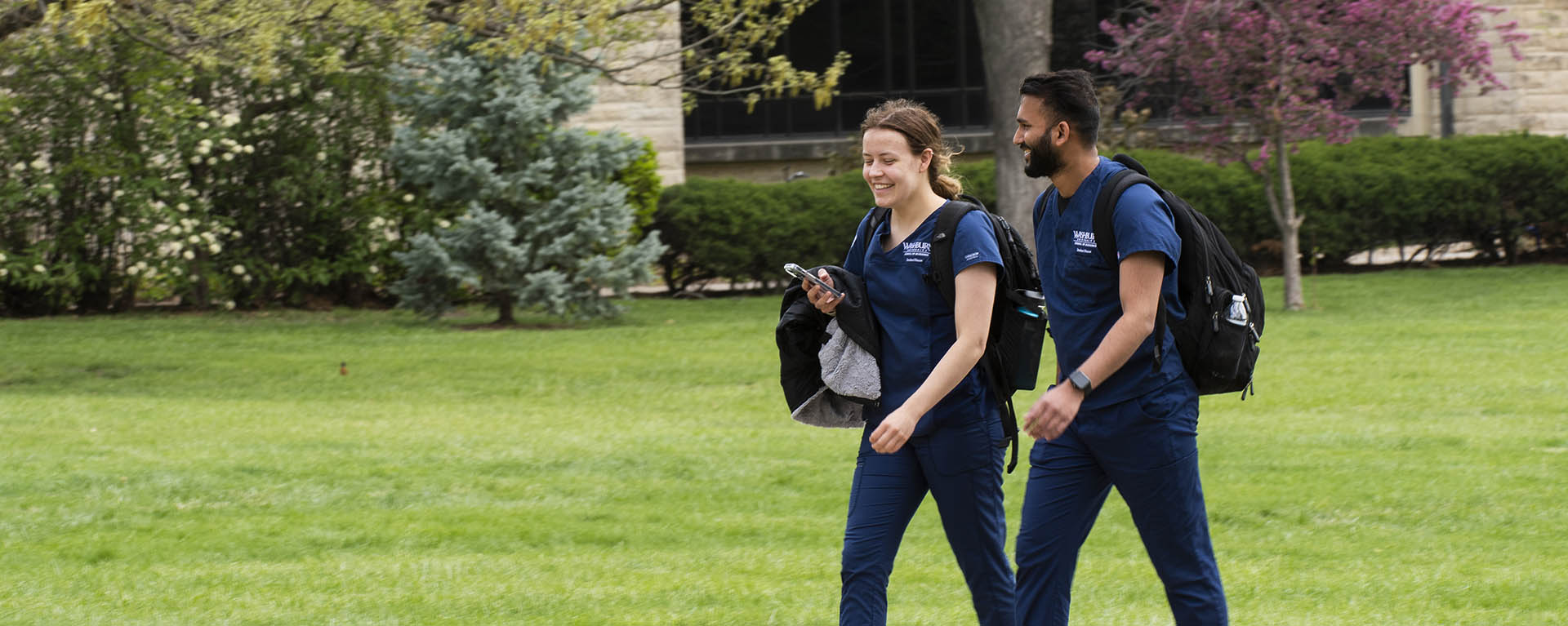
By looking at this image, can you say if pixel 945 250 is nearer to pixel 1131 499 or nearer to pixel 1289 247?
pixel 1131 499

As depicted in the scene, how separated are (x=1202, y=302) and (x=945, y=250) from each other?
2.06ft

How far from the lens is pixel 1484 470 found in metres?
8.21

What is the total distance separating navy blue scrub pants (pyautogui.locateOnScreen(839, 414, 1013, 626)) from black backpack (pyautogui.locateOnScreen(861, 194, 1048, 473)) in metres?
0.10

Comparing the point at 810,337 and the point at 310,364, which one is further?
the point at 310,364

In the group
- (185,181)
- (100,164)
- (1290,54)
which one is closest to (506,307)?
(185,181)

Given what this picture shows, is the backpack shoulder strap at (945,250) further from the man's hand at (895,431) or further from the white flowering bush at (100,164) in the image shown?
the white flowering bush at (100,164)

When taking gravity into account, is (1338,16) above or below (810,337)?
above

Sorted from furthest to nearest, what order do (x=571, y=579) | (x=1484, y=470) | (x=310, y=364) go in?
(x=310, y=364), (x=1484, y=470), (x=571, y=579)

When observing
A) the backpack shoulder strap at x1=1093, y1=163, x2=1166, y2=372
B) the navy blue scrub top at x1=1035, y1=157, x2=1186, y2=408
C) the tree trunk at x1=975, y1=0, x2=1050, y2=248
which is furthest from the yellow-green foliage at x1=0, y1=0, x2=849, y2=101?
the backpack shoulder strap at x1=1093, y1=163, x2=1166, y2=372

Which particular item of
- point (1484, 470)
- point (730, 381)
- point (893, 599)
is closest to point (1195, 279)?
point (893, 599)

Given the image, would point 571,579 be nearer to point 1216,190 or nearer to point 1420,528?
point 1420,528

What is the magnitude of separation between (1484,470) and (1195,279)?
511 cm

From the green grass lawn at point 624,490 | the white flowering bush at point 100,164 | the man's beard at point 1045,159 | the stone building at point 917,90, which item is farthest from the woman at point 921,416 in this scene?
the stone building at point 917,90

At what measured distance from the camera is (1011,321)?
420 cm
